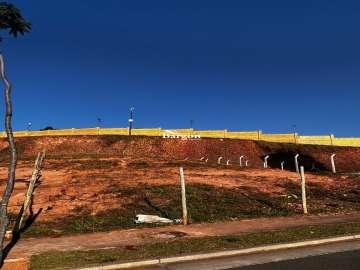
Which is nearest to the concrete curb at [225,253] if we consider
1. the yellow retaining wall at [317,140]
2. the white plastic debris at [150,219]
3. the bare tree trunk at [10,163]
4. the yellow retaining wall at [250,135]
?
the bare tree trunk at [10,163]

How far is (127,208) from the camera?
2056cm

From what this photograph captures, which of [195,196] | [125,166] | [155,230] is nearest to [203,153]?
[125,166]

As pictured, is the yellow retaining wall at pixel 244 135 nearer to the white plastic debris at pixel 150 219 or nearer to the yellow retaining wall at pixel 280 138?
the yellow retaining wall at pixel 280 138

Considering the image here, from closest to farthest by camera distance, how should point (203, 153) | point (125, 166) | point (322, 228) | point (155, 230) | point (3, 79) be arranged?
point (3, 79) < point (322, 228) < point (155, 230) < point (125, 166) < point (203, 153)

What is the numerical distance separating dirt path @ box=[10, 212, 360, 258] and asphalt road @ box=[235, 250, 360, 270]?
15.0 ft

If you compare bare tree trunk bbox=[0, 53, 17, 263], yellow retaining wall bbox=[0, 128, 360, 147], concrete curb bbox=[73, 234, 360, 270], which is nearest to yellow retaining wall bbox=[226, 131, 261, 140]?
yellow retaining wall bbox=[0, 128, 360, 147]

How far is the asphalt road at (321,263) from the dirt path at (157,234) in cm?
456

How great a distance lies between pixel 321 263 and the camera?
10.1m

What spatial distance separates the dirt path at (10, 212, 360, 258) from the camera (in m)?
13.3

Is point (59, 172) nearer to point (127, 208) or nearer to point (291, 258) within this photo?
point (127, 208)

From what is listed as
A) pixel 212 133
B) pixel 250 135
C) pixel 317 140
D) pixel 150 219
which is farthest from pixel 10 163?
pixel 317 140

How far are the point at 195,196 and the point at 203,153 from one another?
4615 centimetres

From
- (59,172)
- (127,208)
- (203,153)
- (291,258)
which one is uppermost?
(203,153)

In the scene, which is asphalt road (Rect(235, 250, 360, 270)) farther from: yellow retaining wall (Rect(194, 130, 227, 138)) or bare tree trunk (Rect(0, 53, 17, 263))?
yellow retaining wall (Rect(194, 130, 227, 138))
